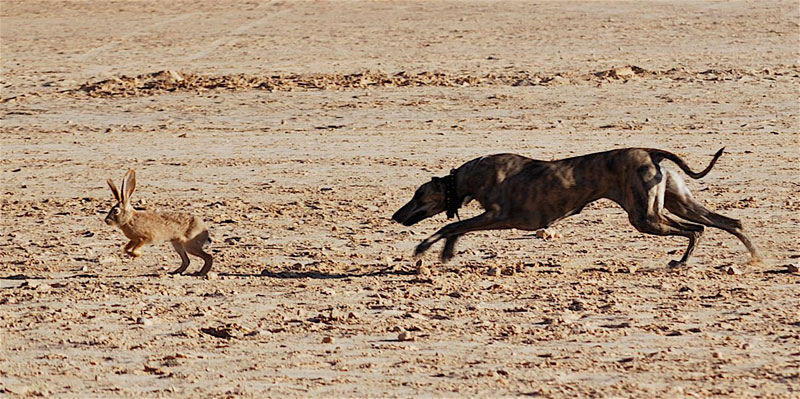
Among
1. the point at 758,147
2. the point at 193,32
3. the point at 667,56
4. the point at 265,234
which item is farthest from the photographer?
the point at 193,32

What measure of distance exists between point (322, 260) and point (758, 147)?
646 centimetres

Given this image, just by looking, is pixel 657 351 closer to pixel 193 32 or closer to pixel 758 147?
pixel 758 147

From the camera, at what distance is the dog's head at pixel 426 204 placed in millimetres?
11156

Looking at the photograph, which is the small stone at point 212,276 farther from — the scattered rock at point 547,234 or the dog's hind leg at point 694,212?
the dog's hind leg at point 694,212

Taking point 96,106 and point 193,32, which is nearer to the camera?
point 96,106

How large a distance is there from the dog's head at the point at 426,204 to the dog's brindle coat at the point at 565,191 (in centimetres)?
1

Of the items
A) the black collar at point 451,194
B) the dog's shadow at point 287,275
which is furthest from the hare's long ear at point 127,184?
the black collar at point 451,194

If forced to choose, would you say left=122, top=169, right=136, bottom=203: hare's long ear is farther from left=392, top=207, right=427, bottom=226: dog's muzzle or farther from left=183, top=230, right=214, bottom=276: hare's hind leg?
left=392, top=207, right=427, bottom=226: dog's muzzle

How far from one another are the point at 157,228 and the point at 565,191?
299cm

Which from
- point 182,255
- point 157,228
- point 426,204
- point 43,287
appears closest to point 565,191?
point 426,204

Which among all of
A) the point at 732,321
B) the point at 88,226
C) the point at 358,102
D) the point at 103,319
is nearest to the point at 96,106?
the point at 358,102

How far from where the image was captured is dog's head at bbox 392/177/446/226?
1116cm

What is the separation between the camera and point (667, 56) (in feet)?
72.2

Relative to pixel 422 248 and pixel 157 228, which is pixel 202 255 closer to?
pixel 157 228
